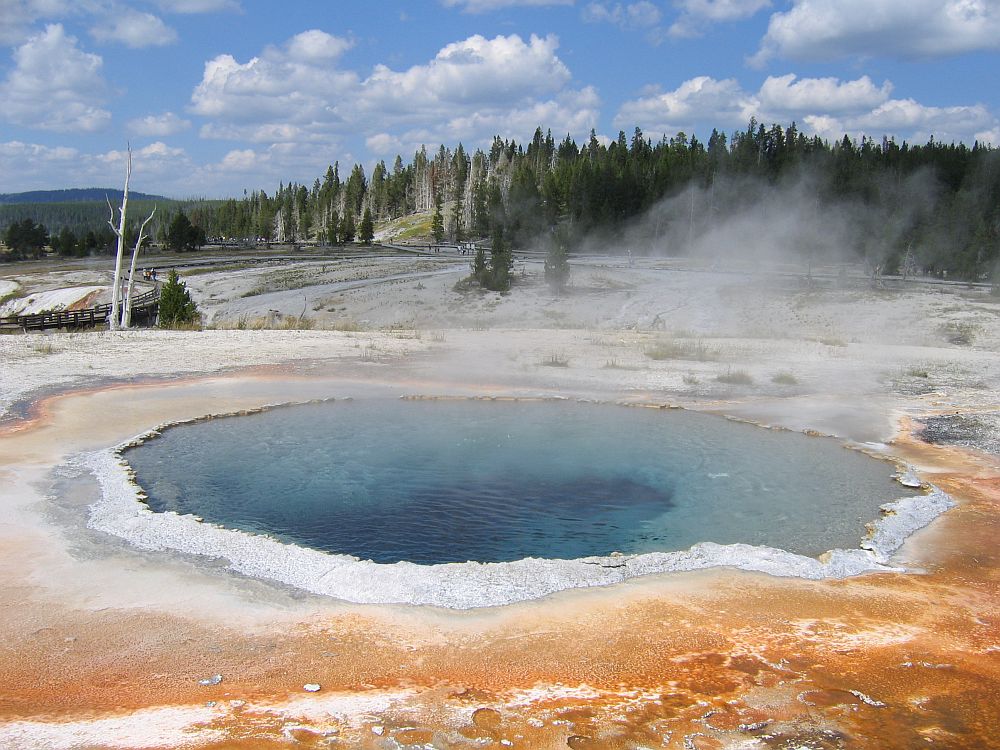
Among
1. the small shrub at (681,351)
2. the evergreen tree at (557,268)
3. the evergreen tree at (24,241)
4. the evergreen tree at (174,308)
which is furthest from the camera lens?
the evergreen tree at (24,241)

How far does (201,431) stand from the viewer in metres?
11.7

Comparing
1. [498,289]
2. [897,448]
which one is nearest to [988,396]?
[897,448]

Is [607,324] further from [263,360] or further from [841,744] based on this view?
[841,744]

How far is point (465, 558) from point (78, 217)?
165 m

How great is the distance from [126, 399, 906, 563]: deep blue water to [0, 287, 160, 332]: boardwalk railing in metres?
13.7

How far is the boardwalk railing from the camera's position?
22797mm

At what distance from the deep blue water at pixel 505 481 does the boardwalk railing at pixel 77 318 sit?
1366 cm

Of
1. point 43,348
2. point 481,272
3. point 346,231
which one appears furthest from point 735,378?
point 346,231

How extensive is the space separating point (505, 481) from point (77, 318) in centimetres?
1983

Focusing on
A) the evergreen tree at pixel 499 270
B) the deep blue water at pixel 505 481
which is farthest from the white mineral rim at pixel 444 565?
the evergreen tree at pixel 499 270

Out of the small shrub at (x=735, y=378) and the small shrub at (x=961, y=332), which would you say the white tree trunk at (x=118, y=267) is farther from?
the small shrub at (x=961, y=332)

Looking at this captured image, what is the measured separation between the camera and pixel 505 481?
970 centimetres

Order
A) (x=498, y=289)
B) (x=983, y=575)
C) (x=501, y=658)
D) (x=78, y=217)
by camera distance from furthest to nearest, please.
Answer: (x=78, y=217) < (x=498, y=289) < (x=983, y=575) < (x=501, y=658)

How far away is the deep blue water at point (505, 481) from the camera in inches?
314
